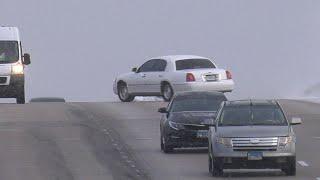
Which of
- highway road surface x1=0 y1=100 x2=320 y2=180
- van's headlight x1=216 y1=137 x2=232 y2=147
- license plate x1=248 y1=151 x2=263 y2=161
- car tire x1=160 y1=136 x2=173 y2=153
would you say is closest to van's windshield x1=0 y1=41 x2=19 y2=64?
highway road surface x1=0 y1=100 x2=320 y2=180

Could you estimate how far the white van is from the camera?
132ft

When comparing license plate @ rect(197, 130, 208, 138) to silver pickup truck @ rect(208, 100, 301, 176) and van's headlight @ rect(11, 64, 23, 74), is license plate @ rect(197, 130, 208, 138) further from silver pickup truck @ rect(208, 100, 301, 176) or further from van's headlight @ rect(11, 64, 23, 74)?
van's headlight @ rect(11, 64, 23, 74)

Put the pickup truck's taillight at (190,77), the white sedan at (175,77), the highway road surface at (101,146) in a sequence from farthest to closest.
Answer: the white sedan at (175,77), the pickup truck's taillight at (190,77), the highway road surface at (101,146)

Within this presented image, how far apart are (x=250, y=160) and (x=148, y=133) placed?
10.7m

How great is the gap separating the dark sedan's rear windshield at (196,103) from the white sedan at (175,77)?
11114 millimetres

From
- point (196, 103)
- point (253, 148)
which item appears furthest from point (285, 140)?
point (196, 103)

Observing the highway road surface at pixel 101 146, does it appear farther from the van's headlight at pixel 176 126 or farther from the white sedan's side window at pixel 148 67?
the white sedan's side window at pixel 148 67

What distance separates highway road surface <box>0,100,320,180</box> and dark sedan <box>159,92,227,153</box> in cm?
32

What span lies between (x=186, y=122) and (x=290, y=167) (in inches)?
213

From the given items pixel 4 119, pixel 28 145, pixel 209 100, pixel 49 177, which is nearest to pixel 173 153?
pixel 209 100

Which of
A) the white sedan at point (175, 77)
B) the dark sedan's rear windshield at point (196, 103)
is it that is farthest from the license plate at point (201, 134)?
the white sedan at point (175, 77)

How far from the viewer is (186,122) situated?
2645 centimetres

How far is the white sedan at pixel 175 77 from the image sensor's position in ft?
130

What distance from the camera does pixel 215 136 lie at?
2161 cm
